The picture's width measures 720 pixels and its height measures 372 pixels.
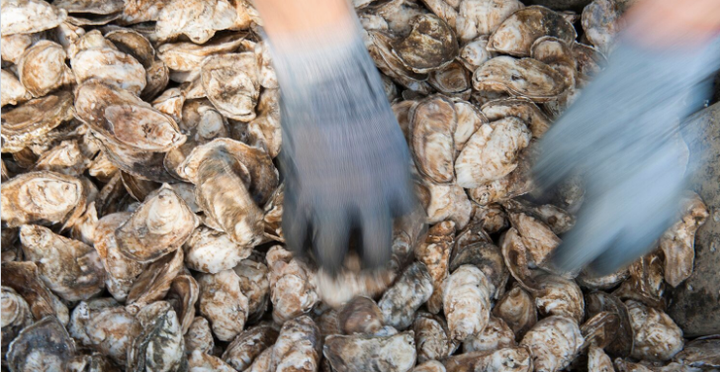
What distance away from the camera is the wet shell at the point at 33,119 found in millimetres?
1526

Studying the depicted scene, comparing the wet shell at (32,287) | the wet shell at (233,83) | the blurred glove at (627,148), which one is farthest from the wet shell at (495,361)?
the wet shell at (32,287)

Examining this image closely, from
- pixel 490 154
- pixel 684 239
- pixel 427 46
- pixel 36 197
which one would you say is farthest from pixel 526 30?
pixel 36 197

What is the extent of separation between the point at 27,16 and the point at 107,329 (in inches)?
32.3

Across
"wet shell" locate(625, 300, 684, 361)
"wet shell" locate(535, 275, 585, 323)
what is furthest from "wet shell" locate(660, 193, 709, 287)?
"wet shell" locate(535, 275, 585, 323)

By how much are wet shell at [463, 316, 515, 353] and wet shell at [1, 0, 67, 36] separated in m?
1.33

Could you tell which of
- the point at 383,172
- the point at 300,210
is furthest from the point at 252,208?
the point at 383,172

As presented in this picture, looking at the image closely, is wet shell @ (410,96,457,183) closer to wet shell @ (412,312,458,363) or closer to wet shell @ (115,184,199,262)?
wet shell @ (412,312,458,363)

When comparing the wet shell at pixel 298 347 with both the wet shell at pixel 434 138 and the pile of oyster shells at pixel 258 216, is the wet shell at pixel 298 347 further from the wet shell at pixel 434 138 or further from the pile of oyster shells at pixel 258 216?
the wet shell at pixel 434 138

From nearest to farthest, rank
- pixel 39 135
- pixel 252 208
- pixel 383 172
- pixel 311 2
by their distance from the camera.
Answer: pixel 311 2 < pixel 383 172 < pixel 252 208 < pixel 39 135

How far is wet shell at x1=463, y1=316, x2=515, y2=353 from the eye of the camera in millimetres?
1402

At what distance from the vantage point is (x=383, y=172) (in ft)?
4.32

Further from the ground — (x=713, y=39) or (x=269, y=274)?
(x=713, y=39)

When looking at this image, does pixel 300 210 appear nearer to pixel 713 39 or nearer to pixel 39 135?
pixel 39 135

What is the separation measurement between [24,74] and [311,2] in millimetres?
843
